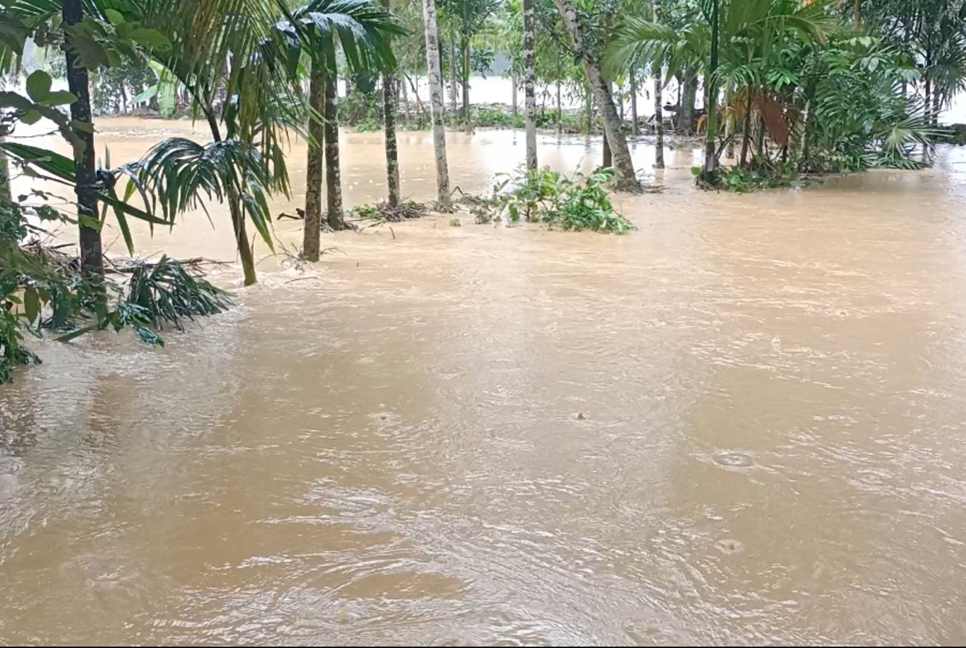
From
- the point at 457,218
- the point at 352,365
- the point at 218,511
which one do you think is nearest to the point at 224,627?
the point at 218,511

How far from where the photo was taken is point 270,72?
4.58 meters

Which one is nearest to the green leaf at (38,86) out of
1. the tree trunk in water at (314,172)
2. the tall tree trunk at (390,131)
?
the tree trunk in water at (314,172)

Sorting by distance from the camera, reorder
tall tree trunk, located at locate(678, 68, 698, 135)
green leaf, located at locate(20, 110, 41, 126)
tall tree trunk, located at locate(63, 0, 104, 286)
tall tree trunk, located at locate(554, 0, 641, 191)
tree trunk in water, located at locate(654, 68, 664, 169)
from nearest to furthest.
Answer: green leaf, located at locate(20, 110, 41, 126), tall tree trunk, located at locate(63, 0, 104, 286), tall tree trunk, located at locate(554, 0, 641, 191), tree trunk in water, located at locate(654, 68, 664, 169), tall tree trunk, located at locate(678, 68, 698, 135)

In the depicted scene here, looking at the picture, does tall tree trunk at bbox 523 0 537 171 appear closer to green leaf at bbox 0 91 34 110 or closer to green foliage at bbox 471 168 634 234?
green foliage at bbox 471 168 634 234

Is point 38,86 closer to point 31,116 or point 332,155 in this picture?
point 31,116

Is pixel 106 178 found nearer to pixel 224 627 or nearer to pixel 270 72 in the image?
pixel 270 72

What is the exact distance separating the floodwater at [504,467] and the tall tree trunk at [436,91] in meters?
3.58

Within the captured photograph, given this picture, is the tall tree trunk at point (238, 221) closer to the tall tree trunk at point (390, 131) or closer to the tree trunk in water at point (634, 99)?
the tall tree trunk at point (390, 131)

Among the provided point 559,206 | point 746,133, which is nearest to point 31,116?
point 559,206

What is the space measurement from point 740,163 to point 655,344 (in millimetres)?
8318

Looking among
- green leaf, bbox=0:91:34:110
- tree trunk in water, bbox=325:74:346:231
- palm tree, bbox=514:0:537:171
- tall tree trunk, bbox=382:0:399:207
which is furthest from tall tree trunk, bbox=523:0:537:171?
green leaf, bbox=0:91:34:110

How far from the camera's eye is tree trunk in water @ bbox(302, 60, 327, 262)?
6.25m

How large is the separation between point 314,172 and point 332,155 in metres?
1.20

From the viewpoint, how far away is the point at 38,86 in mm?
2252
